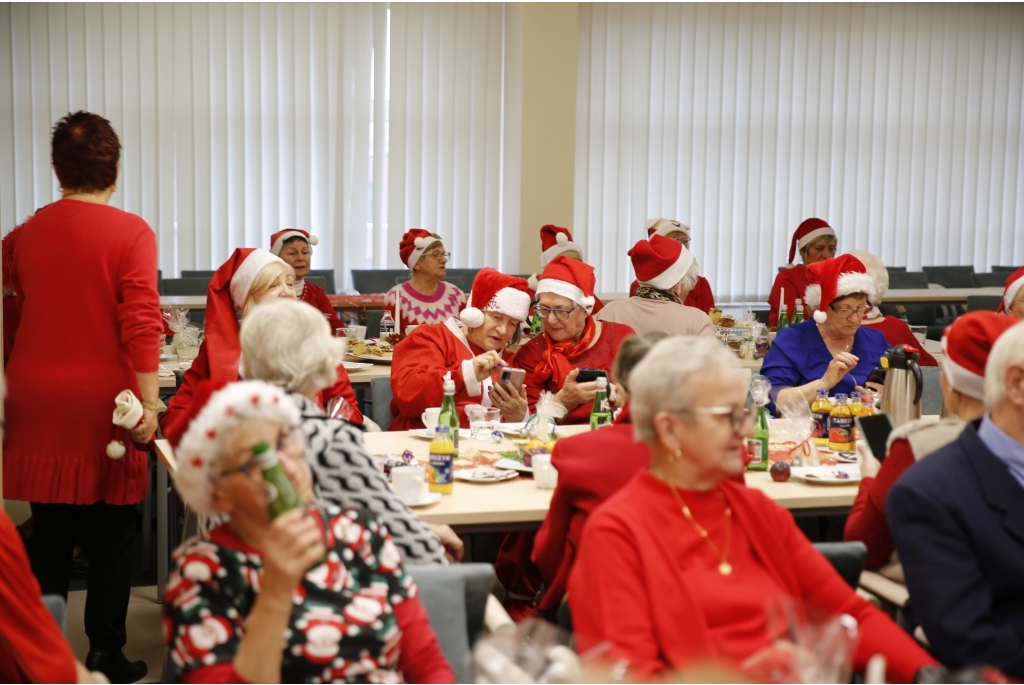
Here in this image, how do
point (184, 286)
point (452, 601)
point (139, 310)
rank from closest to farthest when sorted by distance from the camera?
point (452, 601) < point (139, 310) < point (184, 286)

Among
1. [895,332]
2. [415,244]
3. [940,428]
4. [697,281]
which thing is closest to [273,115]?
[415,244]

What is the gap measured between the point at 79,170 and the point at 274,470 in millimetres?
1880

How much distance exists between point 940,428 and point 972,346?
0.23 m

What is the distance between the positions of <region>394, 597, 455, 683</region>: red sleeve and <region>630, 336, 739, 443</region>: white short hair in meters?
0.50

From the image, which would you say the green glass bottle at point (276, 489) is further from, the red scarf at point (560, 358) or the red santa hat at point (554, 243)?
the red santa hat at point (554, 243)

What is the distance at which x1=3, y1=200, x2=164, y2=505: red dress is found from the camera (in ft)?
9.80

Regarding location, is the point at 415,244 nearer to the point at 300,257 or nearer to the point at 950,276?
the point at 300,257

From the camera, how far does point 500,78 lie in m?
8.50

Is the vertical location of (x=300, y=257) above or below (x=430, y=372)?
above

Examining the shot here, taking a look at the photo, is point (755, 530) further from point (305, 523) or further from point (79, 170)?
point (79, 170)

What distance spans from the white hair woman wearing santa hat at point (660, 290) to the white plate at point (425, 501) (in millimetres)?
1881

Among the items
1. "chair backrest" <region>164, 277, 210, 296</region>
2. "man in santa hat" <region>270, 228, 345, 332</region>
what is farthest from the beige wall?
"man in santa hat" <region>270, 228, 345, 332</region>

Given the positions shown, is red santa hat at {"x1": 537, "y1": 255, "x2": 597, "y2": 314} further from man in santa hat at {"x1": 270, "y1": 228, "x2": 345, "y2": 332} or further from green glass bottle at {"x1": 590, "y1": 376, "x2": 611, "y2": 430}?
man in santa hat at {"x1": 270, "y1": 228, "x2": 345, "y2": 332}

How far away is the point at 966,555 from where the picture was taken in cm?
190
